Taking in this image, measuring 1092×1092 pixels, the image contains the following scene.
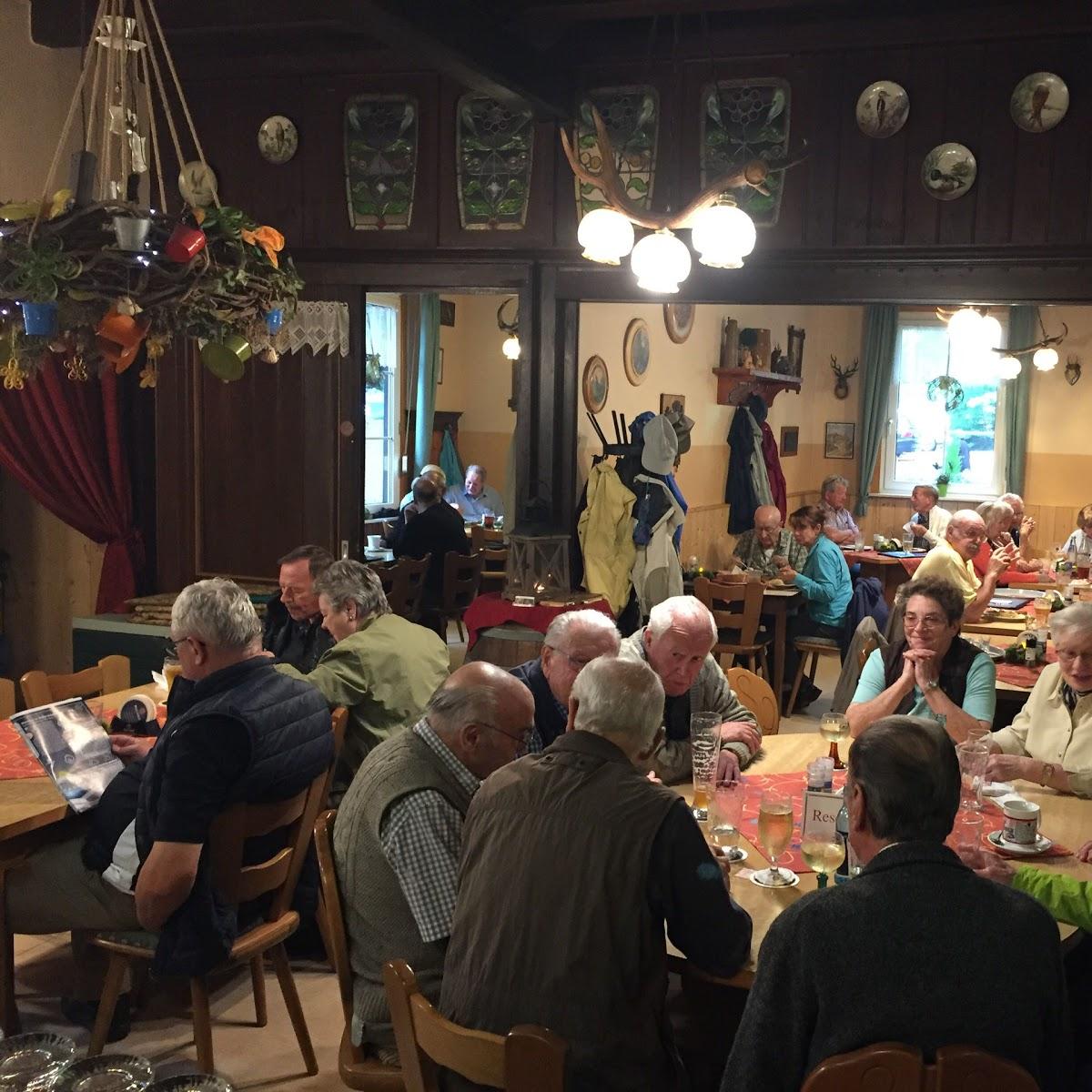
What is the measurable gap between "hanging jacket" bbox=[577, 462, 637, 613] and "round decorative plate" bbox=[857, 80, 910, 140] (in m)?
2.24

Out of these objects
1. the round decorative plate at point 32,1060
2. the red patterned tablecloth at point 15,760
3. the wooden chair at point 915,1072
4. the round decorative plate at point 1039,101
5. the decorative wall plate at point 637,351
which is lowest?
the red patterned tablecloth at point 15,760

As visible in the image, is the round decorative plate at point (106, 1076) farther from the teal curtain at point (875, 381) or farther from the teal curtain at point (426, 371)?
the teal curtain at point (875, 381)

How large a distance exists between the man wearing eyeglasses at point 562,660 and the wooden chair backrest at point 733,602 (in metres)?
3.84

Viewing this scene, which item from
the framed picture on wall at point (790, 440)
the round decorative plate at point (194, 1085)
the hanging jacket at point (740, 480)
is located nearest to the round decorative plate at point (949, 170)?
the round decorative plate at point (194, 1085)

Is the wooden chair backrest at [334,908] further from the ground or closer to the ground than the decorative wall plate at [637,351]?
closer to the ground

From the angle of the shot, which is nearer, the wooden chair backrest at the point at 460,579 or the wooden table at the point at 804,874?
the wooden table at the point at 804,874

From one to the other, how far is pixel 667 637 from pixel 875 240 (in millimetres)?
2996

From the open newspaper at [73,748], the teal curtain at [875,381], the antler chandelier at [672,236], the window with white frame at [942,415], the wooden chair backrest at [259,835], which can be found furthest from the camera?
the teal curtain at [875,381]

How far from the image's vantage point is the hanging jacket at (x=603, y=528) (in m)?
6.74

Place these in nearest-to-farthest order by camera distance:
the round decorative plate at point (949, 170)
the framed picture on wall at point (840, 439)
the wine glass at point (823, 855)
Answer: the wine glass at point (823, 855) → the round decorative plate at point (949, 170) → the framed picture on wall at point (840, 439)

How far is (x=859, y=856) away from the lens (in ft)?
6.77

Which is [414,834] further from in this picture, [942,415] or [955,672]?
[942,415]

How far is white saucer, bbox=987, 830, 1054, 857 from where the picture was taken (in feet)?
9.37

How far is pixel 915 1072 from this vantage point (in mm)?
1621
